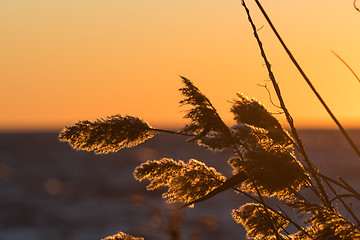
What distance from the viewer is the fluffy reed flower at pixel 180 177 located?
2.38 metres

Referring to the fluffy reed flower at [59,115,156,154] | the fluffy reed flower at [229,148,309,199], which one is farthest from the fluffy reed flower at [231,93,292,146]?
the fluffy reed flower at [59,115,156,154]

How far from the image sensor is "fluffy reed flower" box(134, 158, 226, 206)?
2379 millimetres

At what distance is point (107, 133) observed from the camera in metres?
2.27

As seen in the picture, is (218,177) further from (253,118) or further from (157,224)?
(157,224)

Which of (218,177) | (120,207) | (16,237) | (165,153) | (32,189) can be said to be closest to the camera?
(218,177)

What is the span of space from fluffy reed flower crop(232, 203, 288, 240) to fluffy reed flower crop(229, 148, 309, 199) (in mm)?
324

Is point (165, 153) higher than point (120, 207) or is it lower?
higher

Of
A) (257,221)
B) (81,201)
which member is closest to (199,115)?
(257,221)

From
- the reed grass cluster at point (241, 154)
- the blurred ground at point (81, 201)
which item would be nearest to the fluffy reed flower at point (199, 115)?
the reed grass cluster at point (241, 154)

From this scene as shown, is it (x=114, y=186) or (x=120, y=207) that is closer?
(x=120, y=207)

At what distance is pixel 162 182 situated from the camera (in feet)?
8.11

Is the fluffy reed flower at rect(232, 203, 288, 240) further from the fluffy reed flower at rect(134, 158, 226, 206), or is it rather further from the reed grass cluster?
the fluffy reed flower at rect(134, 158, 226, 206)

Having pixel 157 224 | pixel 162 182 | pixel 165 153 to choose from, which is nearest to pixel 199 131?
pixel 162 182

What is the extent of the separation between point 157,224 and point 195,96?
118 centimetres
